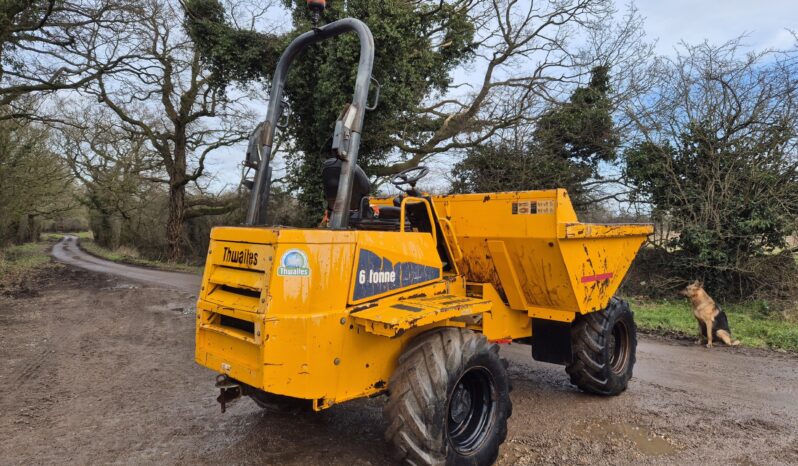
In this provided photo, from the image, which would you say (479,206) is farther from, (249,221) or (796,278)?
(796,278)

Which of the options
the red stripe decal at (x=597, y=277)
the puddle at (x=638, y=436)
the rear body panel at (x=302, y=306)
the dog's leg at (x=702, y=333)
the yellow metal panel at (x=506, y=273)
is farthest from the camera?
the dog's leg at (x=702, y=333)

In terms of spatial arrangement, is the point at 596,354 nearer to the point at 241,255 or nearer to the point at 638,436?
the point at 638,436

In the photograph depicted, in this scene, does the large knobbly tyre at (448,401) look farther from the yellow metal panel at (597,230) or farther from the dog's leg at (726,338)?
the dog's leg at (726,338)

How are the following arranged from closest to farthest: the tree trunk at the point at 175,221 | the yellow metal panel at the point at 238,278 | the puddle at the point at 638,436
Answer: the yellow metal panel at the point at 238,278 < the puddle at the point at 638,436 < the tree trunk at the point at 175,221

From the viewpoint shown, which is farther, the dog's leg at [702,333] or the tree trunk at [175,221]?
the tree trunk at [175,221]

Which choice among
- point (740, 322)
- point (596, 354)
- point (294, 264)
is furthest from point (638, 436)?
point (740, 322)

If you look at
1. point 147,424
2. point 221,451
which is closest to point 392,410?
point 221,451

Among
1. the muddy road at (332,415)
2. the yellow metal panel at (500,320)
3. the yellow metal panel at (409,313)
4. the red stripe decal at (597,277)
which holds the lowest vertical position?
the muddy road at (332,415)

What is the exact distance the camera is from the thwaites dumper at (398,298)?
2938mm

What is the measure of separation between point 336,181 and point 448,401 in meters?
1.77

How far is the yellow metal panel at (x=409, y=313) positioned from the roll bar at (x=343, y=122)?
642 millimetres

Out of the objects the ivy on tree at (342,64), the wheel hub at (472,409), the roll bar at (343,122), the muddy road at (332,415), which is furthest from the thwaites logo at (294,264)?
the ivy on tree at (342,64)

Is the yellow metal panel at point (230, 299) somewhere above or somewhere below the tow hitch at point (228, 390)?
above

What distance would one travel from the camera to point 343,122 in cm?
329
